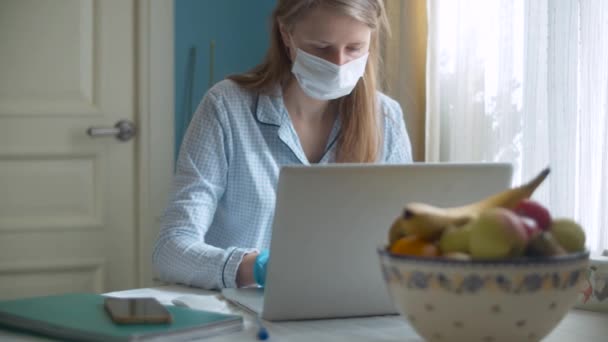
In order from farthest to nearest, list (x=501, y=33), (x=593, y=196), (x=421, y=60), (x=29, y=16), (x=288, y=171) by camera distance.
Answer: (x=29, y=16) → (x=421, y=60) → (x=501, y=33) → (x=593, y=196) → (x=288, y=171)

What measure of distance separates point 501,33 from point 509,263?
163 centimetres

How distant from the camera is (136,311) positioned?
1.01 metres

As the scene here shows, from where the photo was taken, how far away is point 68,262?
2986 mm

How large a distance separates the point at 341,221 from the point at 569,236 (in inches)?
11.3

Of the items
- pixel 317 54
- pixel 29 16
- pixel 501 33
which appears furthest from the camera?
pixel 29 16

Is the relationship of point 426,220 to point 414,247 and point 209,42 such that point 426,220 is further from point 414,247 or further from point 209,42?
point 209,42

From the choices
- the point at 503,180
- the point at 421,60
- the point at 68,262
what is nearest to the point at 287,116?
the point at 503,180

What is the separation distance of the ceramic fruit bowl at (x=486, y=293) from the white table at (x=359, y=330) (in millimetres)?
170

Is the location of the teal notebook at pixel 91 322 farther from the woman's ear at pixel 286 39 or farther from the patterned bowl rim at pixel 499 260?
the woman's ear at pixel 286 39

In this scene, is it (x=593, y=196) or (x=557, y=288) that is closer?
(x=557, y=288)

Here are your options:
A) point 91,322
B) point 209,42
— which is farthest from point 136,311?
point 209,42

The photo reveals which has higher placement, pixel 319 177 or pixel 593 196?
pixel 319 177

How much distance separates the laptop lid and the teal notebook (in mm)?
90

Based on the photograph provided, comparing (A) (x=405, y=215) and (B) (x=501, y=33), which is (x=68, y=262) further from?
(A) (x=405, y=215)
